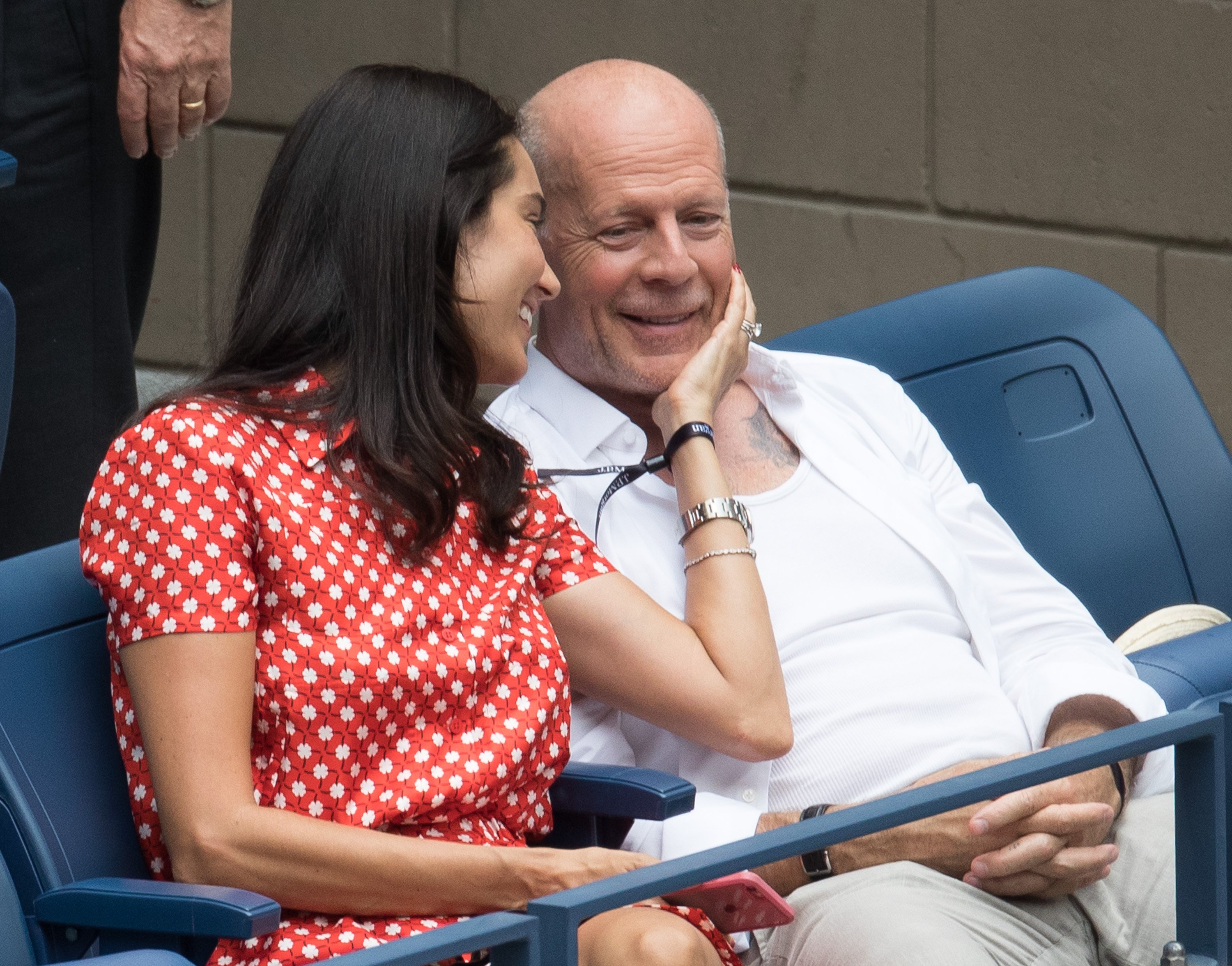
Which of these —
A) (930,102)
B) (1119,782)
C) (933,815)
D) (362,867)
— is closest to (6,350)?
(362,867)

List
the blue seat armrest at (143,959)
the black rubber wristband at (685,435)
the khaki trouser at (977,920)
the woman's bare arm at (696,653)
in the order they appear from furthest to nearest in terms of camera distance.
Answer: the black rubber wristband at (685,435) → the woman's bare arm at (696,653) → the khaki trouser at (977,920) → the blue seat armrest at (143,959)

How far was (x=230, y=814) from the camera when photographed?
1.72 meters

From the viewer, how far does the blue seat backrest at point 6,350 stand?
1.85 m

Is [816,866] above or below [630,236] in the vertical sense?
below

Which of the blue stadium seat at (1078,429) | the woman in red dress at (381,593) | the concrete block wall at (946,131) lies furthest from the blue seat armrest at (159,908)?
the concrete block wall at (946,131)

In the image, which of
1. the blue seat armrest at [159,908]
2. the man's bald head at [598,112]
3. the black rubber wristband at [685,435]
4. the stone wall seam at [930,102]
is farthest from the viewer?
the stone wall seam at [930,102]

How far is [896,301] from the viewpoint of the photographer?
318cm

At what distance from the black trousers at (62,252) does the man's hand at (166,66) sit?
67 millimetres

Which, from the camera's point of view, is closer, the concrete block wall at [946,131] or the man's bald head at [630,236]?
the man's bald head at [630,236]

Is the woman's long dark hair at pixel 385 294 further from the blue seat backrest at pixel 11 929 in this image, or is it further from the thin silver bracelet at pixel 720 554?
the blue seat backrest at pixel 11 929

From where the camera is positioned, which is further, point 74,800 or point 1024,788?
point 74,800

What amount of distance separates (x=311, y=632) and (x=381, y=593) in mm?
97

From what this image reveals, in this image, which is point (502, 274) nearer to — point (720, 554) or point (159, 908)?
point (720, 554)

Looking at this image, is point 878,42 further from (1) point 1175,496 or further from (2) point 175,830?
(2) point 175,830
